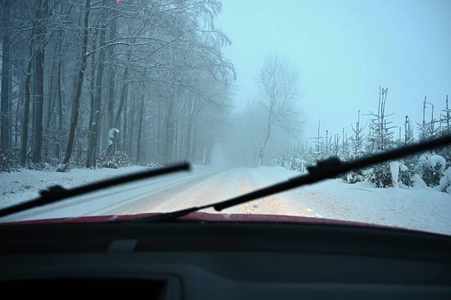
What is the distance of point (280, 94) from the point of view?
2994 cm

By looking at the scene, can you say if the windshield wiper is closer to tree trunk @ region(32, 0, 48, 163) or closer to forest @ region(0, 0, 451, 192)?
→ forest @ region(0, 0, 451, 192)

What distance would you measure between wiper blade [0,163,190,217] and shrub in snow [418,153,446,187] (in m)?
10.0

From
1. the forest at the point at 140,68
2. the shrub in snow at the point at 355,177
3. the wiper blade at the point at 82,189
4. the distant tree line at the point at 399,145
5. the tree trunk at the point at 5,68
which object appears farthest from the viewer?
the tree trunk at the point at 5,68

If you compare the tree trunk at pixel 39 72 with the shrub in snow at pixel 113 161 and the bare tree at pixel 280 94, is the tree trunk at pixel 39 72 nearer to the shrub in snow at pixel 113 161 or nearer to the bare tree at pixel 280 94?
the shrub in snow at pixel 113 161

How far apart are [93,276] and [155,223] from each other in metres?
0.61

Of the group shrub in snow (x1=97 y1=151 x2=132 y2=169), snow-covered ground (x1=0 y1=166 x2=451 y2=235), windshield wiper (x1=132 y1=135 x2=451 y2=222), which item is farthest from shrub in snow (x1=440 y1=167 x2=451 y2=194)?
shrub in snow (x1=97 y1=151 x2=132 y2=169)

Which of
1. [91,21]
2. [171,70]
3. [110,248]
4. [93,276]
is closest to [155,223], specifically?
[110,248]

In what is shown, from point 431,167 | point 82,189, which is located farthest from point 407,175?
point 82,189

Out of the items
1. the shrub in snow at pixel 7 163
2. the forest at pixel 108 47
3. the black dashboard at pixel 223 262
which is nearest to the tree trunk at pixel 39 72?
the forest at pixel 108 47

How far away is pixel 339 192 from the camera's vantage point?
9.07m

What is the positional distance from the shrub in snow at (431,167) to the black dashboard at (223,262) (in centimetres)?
919

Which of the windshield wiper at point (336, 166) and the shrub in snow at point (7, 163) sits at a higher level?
the windshield wiper at point (336, 166)

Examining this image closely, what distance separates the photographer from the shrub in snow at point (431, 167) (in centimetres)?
910

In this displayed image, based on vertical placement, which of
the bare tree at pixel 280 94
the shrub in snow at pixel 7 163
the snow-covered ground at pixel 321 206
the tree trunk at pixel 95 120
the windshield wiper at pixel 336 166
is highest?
the bare tree at pixel 280 94
